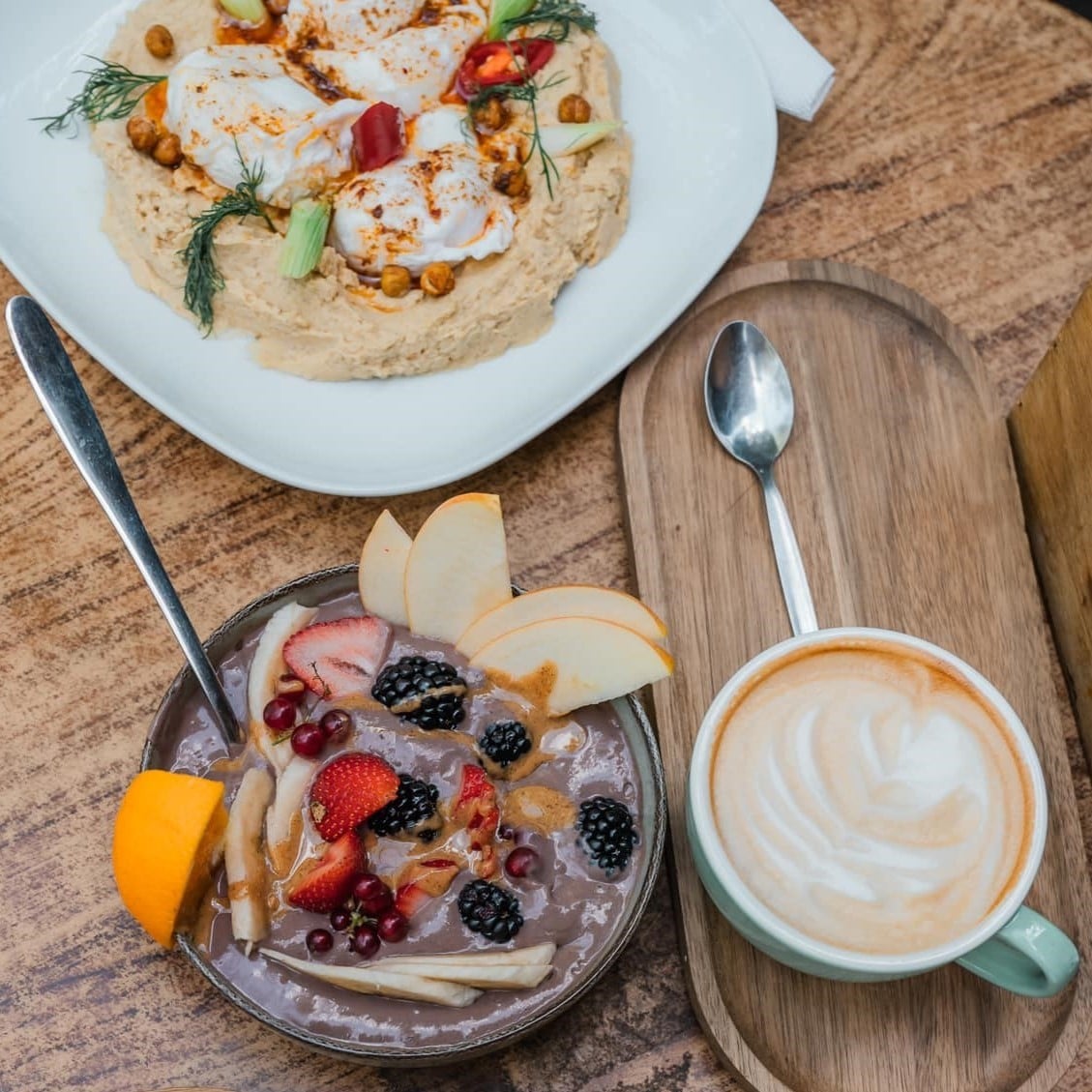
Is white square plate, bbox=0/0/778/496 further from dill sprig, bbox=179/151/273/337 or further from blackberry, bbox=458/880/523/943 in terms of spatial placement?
blackberry, bbox=458/880/523/943

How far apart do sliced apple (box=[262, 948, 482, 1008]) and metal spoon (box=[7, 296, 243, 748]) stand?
266mm

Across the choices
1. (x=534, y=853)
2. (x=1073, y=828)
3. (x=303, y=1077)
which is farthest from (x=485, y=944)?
(x=1073, y=828)

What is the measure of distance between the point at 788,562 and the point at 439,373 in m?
0.54

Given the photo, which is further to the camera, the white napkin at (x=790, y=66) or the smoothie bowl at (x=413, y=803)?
the white napkin at (x=790, y=66)

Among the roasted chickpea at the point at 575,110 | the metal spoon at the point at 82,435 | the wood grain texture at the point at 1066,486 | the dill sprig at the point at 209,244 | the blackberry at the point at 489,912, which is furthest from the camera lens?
the roasted chickpea at the point at 575,110

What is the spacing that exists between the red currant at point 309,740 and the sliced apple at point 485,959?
24 centimetres

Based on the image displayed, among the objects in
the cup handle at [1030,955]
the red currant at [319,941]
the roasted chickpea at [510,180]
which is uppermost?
the roasted chickpea at [510,180]

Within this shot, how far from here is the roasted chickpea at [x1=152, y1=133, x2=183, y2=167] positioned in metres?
1.72

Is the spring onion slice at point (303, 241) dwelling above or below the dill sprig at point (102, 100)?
below

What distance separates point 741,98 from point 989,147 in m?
0.41

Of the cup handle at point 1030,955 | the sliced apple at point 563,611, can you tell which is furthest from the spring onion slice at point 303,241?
the cup handle at point 1030,955

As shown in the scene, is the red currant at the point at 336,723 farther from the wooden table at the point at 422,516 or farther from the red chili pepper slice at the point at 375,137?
the red chili pepper slice at the point at 375,137

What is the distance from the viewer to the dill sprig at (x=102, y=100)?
1737 millimetres

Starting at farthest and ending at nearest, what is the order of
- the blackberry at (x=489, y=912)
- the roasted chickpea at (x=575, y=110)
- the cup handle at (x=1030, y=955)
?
the roasted chickpea at (x=575, y=110) → the blackberry at (x=489, y=912) → the cup handle at (x=1030, y=955)
